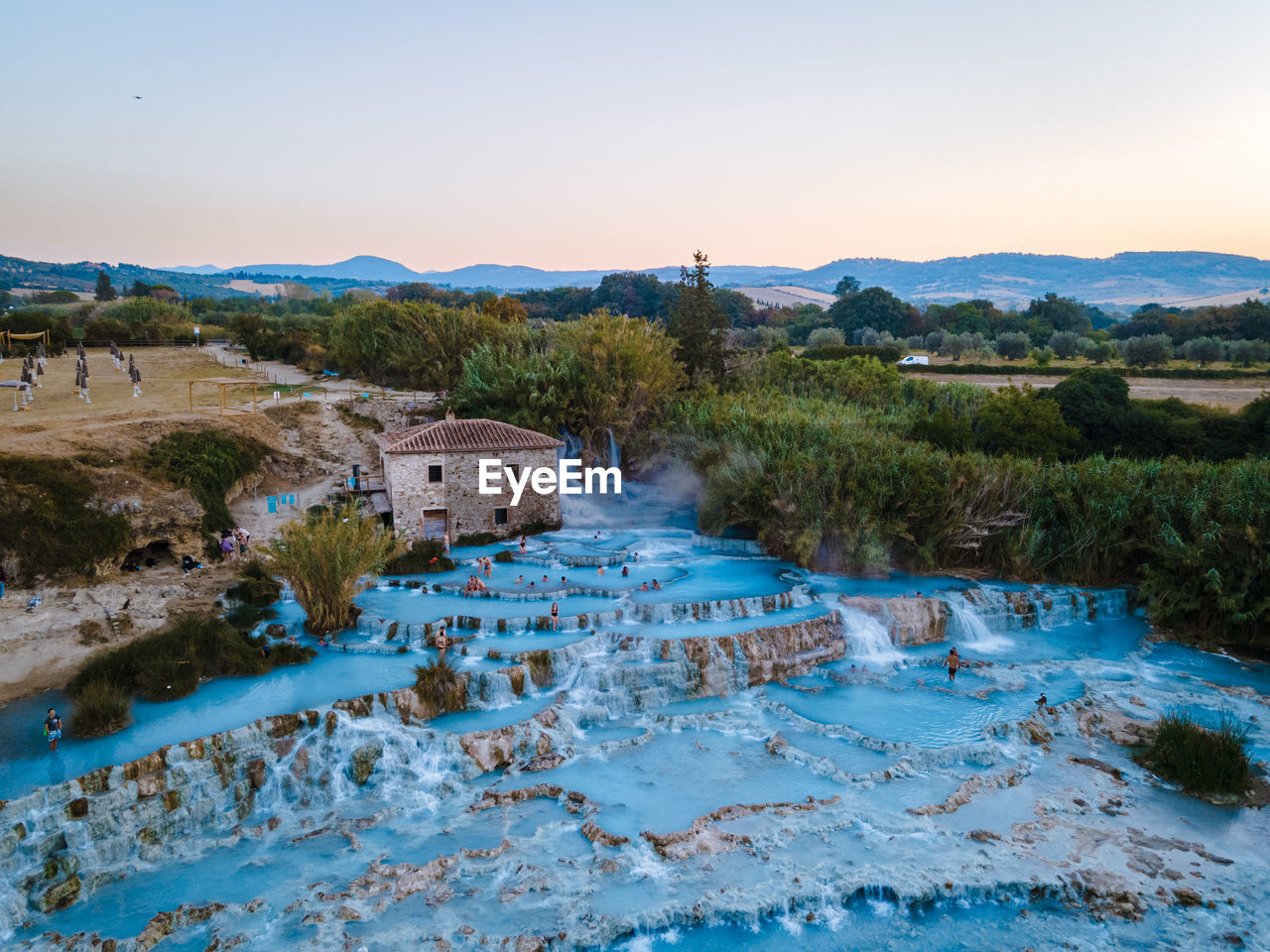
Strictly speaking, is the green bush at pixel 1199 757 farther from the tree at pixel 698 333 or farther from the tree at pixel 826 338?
the tree at pixel 826 338

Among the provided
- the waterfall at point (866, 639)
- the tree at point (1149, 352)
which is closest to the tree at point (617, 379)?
the waterfall at point (866, 639)

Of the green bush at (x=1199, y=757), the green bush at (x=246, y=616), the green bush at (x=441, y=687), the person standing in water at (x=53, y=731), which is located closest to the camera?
the person standing in water at (x=53, y=731)

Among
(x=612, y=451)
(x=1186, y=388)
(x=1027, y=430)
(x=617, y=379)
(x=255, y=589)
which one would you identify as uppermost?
(x=617, y=379)

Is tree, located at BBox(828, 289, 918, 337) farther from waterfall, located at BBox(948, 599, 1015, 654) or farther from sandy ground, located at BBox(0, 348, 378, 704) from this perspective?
waterfall, located at BBox(948, 599, 1015, 654)

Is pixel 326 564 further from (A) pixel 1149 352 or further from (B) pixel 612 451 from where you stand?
(A) pixel 1149 352

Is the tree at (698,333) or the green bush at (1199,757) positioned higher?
the tree at (698,333)

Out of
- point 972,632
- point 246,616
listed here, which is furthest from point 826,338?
point 246,616

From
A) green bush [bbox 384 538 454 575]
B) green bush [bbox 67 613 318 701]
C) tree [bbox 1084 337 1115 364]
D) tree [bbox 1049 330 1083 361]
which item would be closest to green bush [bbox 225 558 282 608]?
green bush [bbox 67 613 318 701]
